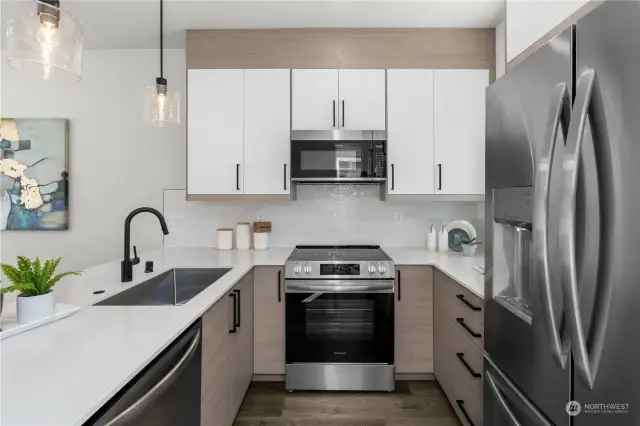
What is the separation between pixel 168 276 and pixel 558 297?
79.8 inches

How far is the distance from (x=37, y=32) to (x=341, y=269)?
1.92 metres

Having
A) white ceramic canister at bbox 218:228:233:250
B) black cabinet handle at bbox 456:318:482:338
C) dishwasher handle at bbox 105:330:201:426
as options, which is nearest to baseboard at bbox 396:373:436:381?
black cabinet handle at bbox 456:318:482:338

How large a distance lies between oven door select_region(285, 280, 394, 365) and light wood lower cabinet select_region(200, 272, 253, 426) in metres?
0.35

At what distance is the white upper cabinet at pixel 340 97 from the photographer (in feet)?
9.26

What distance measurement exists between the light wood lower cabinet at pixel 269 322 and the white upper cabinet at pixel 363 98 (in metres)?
1.27

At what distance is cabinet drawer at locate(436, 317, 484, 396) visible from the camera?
69.0 inches

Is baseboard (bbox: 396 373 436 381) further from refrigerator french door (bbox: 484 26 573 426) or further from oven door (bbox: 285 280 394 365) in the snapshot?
refrigerator french door (bbox: 484 26 573 426)

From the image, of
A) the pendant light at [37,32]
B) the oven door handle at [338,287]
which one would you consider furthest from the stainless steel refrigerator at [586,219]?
the pendant light at [37,32]

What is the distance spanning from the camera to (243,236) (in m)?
3.06

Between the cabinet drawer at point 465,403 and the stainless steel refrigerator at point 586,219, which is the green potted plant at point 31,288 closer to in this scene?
the stainless steel refrigerator at point 586,219

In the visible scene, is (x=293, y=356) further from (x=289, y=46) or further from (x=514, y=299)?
(x=289, y=46)

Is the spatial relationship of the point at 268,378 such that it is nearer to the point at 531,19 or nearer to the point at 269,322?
the point at 269,322

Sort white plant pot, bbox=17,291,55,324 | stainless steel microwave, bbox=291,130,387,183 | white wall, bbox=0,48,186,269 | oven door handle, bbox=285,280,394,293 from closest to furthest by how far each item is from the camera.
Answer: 1. white plant pot, bbox=17,291,55,324
2. oven door handle, bbox=285,280,394,293
3. stainless steel microwave, bbox=291,130,387,183
4. white wall, bbox=0,48,186,269

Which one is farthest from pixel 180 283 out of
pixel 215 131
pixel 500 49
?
pixel 500 49
